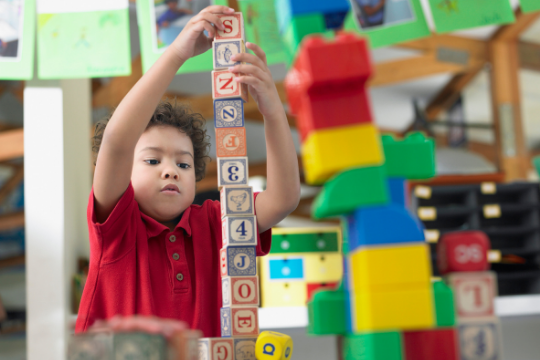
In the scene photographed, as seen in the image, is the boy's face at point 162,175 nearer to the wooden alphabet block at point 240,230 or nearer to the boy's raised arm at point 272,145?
the boy's raised arm at point 272,145

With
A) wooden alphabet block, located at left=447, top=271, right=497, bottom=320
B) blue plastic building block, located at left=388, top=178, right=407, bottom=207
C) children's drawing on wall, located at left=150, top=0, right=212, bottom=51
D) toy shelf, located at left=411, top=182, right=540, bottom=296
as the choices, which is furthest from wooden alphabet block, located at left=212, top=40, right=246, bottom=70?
toy shelf, located at left=411, top=182, right=540, bottom=296

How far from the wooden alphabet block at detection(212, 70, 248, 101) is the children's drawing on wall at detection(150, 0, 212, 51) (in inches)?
30.4

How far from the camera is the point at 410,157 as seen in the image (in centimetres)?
50

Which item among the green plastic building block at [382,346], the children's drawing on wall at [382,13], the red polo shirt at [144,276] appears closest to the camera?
the green plastic building block at [382,346]

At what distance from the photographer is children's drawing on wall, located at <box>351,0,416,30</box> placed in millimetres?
1417

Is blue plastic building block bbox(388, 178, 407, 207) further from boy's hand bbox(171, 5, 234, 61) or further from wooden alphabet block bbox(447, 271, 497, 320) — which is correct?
boy's hand bbox(171, 5, 234, 61)

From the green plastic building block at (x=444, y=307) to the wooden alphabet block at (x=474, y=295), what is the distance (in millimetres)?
16

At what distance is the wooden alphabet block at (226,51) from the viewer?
2.43 feet

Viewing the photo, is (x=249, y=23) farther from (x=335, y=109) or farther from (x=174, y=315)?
(x=335, y=109)

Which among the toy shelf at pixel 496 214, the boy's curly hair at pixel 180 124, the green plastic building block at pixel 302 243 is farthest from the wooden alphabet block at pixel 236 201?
the toy shelf at pixel 496 214

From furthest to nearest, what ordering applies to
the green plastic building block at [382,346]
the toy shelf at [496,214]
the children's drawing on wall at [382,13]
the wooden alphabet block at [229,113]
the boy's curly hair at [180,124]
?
the toy shelf at [496,214]
the children's drawing on wall at [382,13]
the boy's curly hair at [180,124]
the wooden alphabet block at [229,113]
the green plastic building block at [382,346]

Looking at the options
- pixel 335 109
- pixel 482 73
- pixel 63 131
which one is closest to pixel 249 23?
pixel 63 131

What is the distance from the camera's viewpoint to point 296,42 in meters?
0.50

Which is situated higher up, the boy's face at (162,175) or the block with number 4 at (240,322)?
the boy's face at (162,175)
